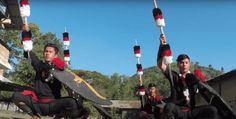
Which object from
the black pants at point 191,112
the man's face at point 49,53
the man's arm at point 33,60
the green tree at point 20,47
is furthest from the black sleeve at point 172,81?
the green tree at point 20,47

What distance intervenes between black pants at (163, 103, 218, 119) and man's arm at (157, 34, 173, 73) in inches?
31.5

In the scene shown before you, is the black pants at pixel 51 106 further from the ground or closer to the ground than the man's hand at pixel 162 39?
closer to the ground

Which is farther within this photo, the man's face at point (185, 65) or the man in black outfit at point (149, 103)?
the man in black outfit at point (149, 103)

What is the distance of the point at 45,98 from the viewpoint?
8789mm

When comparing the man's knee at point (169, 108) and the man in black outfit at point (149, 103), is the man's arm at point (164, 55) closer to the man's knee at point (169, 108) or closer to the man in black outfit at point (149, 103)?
the man's knee at point (169, 108)

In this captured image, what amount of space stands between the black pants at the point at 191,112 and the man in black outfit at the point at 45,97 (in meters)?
1.80

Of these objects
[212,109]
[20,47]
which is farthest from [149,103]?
[20,47]

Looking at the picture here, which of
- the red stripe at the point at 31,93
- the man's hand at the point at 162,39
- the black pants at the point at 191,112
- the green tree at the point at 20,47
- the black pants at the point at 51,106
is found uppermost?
the green tree at the point at 20,47

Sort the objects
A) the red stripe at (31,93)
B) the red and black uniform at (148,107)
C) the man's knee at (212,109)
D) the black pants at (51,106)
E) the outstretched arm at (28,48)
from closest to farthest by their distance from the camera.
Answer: the man's knee at (212,109)
the black pants at (51,106)
the red stripe at (31,93)
the outstretched arm at (28,48)
the red and black uniform at (148,107)

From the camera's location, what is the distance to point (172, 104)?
26.9 feet

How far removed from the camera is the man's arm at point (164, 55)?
331 inches

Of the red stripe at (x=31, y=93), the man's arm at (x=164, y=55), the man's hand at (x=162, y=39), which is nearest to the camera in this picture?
the man's arm at (x=164, y=55)

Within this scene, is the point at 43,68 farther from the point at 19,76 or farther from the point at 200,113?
the point at 19,76

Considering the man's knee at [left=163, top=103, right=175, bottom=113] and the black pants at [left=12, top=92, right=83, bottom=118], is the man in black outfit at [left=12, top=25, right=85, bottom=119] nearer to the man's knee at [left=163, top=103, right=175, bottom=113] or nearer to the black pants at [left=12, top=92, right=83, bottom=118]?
the black pants at [left=12, top=92, right=83, bottom=118]
